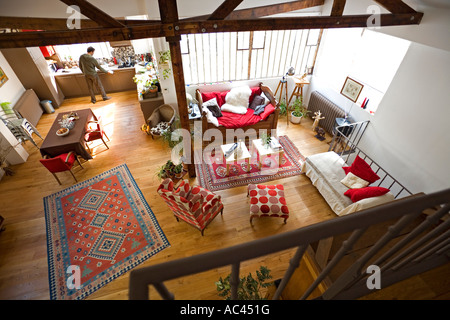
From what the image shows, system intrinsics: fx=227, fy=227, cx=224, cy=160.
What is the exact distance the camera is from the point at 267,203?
362 cm

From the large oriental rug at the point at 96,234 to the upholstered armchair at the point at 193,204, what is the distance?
0.62m

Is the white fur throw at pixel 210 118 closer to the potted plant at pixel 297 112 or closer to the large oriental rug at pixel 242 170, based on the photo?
the large oriental rug at pixel 242 170

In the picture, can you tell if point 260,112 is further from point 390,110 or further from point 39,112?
point 39,112

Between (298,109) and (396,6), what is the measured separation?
303 centimetres

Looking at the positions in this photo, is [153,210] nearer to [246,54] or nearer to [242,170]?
[242,170]

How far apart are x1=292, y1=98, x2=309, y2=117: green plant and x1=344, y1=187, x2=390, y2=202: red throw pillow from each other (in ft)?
9.80

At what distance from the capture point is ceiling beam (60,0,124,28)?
255 centimetres

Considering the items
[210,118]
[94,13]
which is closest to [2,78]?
[94,13]

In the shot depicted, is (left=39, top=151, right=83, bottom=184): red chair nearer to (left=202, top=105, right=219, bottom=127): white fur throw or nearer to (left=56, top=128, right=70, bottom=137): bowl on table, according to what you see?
(left=56, top=128, right=70, bottom=137): bowl on table

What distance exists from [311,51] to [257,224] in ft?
16.4

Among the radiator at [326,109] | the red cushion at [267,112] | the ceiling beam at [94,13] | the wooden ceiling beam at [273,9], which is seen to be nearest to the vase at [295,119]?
the radiator at [326,109]

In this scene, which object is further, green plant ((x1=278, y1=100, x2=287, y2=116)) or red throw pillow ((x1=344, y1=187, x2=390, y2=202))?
green plant ((x1=278, y1=100, x2=287, y2=116))

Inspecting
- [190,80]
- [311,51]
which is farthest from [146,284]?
[311,51]

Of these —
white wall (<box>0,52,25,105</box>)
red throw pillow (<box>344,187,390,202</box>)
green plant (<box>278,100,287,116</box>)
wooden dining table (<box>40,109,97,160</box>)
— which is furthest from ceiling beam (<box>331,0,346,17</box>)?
white wall (<box>0,52,25,105</box>)
